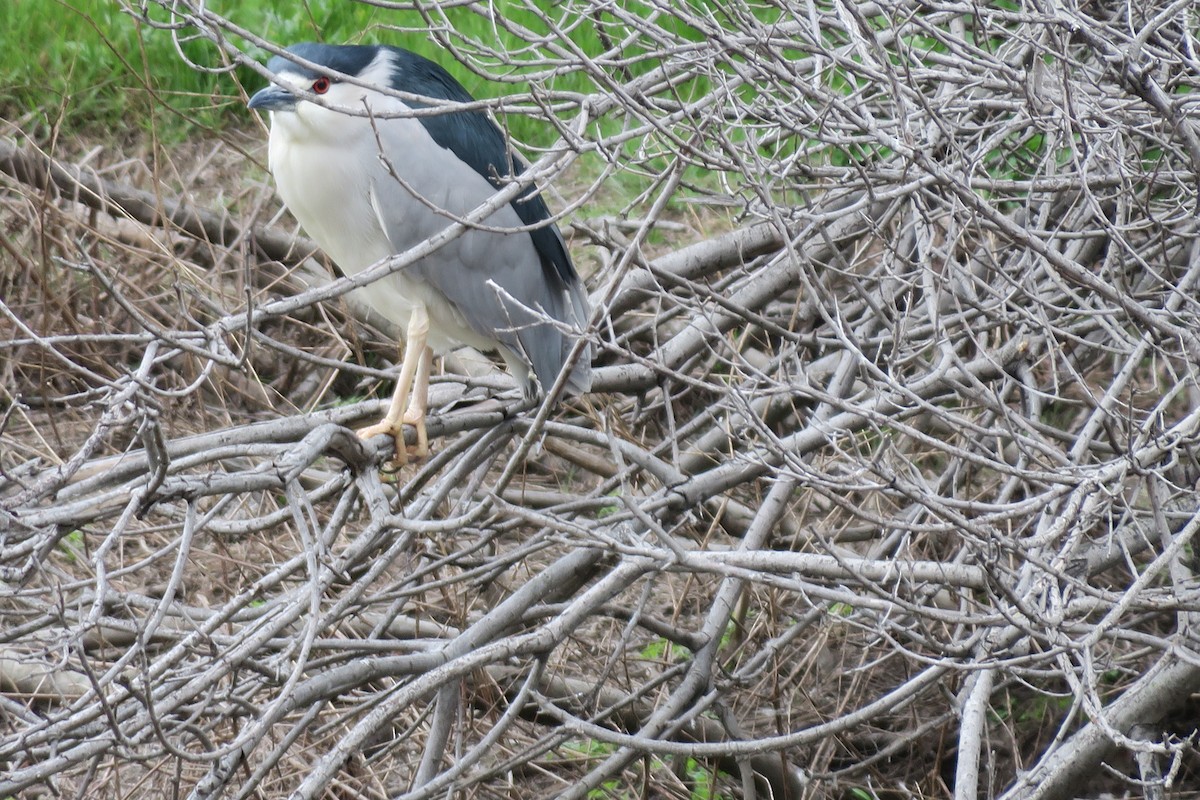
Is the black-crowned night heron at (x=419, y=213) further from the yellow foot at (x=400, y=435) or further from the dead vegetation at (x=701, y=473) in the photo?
the dead vegetation at (x=701, y=473)

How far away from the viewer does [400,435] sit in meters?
2.98

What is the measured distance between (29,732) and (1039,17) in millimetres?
1875

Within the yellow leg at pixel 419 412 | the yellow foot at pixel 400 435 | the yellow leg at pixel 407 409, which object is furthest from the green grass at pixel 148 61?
the yellow foot at pixel 400 435

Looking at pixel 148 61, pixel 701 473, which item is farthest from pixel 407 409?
pixel 148 61

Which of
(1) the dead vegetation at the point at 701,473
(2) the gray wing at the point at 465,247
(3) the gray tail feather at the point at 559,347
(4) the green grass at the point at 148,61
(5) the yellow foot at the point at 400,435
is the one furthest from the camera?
(4) the green grass at the point at 148,61

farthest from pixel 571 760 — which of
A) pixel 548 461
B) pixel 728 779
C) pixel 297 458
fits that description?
pixel 297 458

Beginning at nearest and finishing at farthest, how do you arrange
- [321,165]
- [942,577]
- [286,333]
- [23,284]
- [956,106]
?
[942,577] < [956,106] < [321,165] < [23,284] < [286,333]

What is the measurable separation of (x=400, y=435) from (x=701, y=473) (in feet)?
2.82

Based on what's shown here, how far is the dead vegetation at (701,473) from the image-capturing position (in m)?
1.98

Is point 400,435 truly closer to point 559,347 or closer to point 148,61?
point 559,347

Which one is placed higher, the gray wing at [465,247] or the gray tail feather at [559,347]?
the gray wing at [465,247]

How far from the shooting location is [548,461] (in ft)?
14.2

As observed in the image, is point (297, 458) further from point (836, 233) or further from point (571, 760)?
point (836, 233)

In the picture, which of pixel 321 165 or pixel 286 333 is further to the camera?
pixel 286 333
